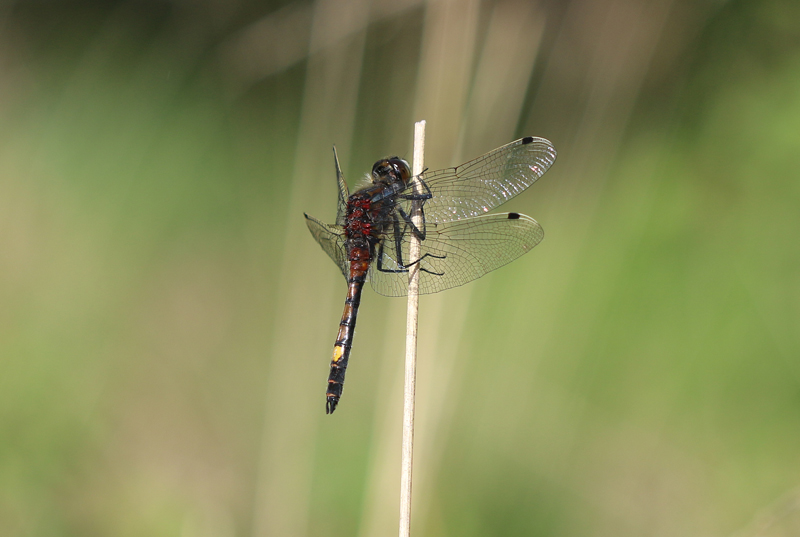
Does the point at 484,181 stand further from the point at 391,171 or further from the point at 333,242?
the point at 333,242

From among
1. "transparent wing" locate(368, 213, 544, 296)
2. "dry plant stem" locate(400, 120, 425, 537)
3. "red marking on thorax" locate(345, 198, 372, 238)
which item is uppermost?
"red marking on thorax" locate(345, 198, 372, 238)

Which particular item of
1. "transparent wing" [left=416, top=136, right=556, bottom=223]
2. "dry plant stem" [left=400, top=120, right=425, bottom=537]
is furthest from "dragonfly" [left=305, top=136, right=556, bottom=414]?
"dry plant stem" [left=400, top=120, right=425, bottom=537]

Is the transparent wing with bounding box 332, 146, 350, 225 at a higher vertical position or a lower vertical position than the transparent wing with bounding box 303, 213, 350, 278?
higher

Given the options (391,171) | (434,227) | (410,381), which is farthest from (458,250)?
(410,381)

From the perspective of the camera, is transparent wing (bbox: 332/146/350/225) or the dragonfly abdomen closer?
the dragonfly abdomen

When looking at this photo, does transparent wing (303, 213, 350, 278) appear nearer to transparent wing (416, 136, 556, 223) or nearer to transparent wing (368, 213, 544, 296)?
transparent wing (368, 213, 544, 296)

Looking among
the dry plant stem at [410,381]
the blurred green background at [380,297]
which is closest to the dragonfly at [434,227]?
the dry plant stem at [410,381]

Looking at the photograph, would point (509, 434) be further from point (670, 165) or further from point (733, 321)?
point (670, 165)

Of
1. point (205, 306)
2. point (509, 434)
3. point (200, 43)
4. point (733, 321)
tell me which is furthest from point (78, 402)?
point (733, 321)
